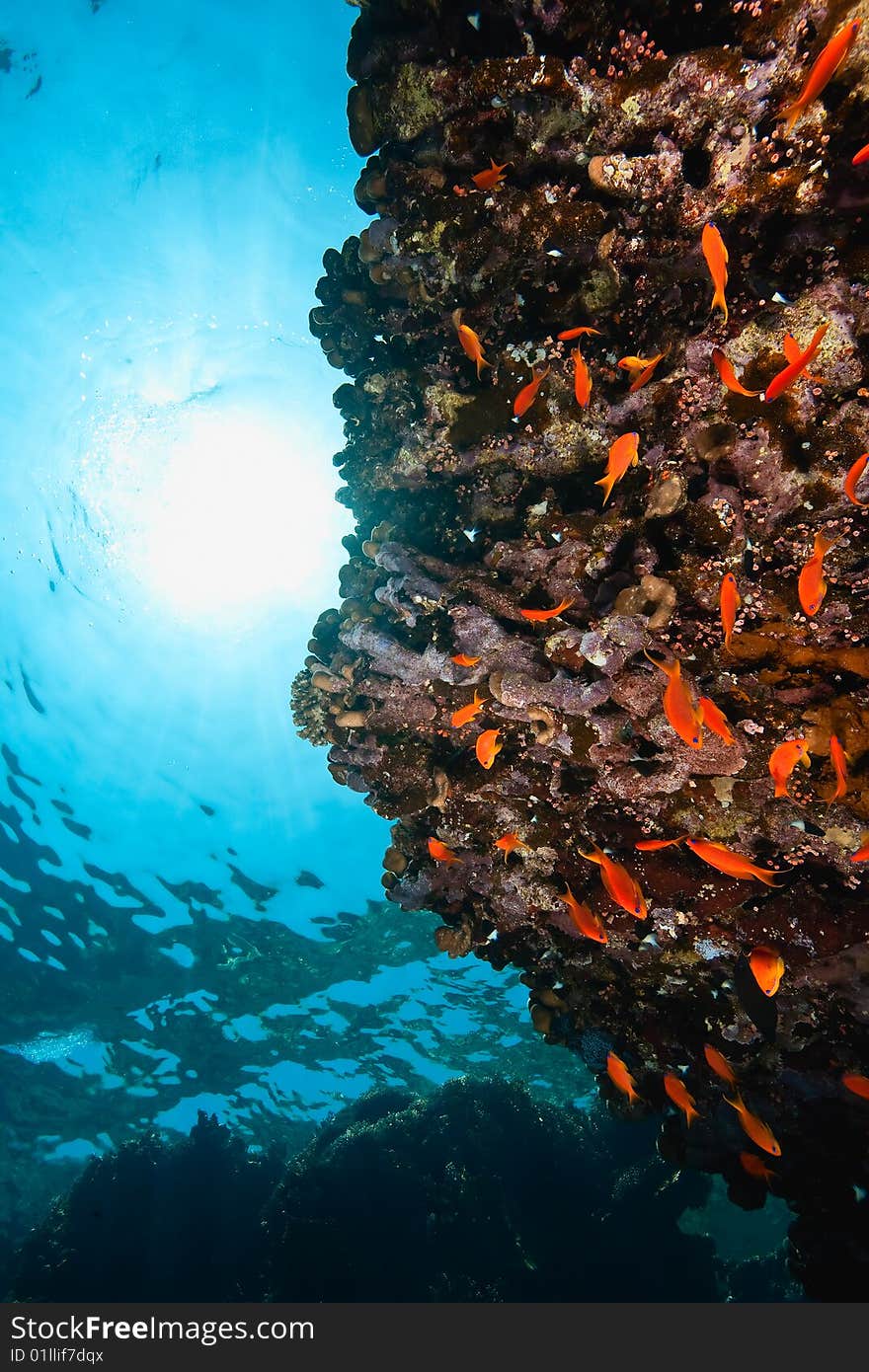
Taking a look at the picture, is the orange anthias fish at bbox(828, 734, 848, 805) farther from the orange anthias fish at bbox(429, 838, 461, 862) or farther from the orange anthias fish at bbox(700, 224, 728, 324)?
the orange anthias fish at bbox(429, 838, 461, 862)

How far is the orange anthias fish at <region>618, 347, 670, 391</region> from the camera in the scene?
3.87 metres

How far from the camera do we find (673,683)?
Answer: 3055 millimetres

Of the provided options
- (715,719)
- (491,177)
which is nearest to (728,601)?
(715,719)

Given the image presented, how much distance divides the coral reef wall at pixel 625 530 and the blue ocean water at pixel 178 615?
20.3 feet

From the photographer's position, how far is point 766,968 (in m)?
3.51

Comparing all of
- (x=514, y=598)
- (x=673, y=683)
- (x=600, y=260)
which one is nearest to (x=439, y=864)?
(x=514, y=598)

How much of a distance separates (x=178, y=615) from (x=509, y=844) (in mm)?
13319

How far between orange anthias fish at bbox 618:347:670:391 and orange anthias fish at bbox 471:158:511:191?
5.23ft

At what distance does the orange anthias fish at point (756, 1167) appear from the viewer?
5.55 m

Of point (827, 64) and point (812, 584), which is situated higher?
point (827, 64)

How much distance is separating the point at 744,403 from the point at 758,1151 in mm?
6783

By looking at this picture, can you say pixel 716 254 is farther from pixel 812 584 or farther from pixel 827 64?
pixel 812 584

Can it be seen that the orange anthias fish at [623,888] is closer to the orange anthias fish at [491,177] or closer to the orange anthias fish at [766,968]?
the orange anthias fish at [766,968]
